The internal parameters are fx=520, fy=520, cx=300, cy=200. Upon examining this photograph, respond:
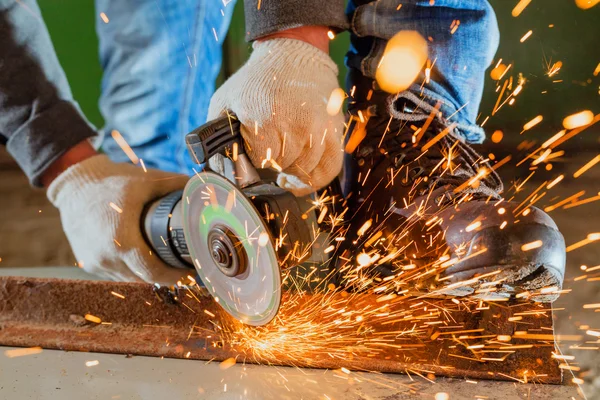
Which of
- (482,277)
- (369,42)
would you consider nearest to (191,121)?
(369,42)

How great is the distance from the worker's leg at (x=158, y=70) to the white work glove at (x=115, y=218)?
1.42ft

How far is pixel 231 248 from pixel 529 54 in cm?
107

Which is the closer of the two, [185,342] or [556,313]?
[185,342]

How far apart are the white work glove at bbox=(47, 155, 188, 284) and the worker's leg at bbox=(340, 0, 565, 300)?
46cm

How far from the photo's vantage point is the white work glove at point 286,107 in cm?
93

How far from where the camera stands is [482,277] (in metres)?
0.92

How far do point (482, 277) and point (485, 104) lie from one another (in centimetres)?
77

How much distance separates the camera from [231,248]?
0.87 metres

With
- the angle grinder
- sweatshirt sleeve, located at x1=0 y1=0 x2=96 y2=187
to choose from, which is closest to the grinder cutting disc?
the angle grinder

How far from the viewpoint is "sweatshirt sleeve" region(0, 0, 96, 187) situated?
1.43m

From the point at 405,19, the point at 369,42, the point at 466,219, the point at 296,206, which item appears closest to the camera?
the point at 296,206

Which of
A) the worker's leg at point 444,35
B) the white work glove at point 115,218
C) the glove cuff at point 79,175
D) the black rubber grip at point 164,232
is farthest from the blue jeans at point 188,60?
the black rubber grip at point 164,232

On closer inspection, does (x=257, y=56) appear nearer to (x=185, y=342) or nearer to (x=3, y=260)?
(x=185, y=342)

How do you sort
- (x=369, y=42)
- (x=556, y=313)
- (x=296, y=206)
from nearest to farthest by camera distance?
(x=296, y=206)
(x=369, y=42)
(x=556, y=313)
